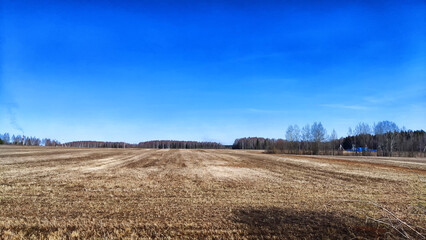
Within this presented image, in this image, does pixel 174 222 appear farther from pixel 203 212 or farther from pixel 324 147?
pixel 324 147

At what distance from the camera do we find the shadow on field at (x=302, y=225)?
6375 mm

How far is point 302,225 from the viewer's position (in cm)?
707

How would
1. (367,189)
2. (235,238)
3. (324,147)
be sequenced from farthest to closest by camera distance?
(324,147), (367,189), (235,238)

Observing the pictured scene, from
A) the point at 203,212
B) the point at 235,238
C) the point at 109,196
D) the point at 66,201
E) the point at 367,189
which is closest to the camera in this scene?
the point at 235,238

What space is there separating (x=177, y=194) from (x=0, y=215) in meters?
6.52

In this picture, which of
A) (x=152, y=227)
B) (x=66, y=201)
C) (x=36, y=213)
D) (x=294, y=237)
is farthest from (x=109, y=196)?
(x=294, y=237)

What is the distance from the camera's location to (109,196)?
34.5ft

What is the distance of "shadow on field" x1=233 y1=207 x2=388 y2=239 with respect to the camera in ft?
20.9

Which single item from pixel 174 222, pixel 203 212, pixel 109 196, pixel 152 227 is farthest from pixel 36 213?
pixel 203 212

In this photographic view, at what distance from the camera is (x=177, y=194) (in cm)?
1122

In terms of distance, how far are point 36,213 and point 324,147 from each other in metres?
87.5

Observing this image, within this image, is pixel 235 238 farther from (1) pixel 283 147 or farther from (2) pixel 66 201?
(1) pixel 283 147

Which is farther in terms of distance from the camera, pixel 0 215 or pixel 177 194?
pixel 177 194

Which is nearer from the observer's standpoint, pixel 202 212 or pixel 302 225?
pixel 302 225
